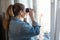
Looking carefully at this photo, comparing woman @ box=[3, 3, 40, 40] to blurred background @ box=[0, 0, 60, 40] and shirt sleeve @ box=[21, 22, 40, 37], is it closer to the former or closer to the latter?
shirt sleeve @ box=[21, 22, 40, 37]

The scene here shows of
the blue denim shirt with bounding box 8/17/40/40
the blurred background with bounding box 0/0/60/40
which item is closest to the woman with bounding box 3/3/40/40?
the blue denim shirt with bounding box 8/17/40/40

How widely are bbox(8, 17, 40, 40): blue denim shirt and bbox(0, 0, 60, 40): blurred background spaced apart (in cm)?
14

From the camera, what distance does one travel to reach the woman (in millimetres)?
1588

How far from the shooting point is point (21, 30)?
1.61 m

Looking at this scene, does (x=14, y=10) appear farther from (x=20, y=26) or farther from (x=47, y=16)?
(x=47, y=16)

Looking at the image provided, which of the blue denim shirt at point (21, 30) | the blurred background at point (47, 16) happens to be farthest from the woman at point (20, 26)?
the blurred background at point (47, 16)

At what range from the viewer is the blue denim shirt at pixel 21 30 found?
1.58m

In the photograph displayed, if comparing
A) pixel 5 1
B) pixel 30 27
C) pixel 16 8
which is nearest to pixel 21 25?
pixel 30 27

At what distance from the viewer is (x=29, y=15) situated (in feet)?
5.59

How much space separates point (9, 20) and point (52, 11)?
0.58 metres

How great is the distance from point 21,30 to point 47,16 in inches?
14.0

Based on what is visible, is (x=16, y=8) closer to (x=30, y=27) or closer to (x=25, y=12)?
(x=25, y=12)

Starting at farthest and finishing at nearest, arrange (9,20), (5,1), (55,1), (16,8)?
(5,1) < (9,20) < (16,8) < (55,1)

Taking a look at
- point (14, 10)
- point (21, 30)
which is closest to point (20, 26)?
point (21, 30)
